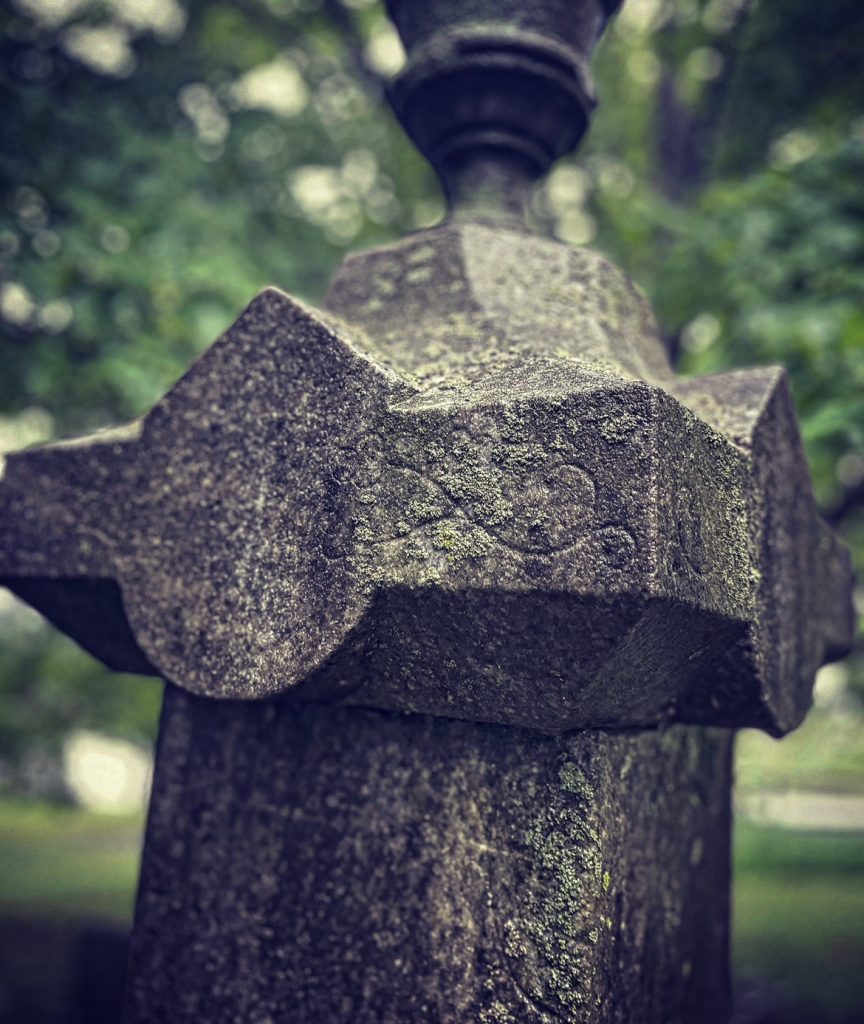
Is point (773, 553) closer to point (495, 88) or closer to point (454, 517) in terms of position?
point (454, 517)

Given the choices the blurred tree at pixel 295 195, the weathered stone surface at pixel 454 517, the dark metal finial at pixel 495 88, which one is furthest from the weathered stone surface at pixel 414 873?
the blurred tree at pixel 295 195

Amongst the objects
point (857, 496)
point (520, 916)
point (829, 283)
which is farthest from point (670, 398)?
point (857, 496)

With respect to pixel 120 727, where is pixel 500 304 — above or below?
above

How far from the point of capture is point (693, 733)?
1490 mm

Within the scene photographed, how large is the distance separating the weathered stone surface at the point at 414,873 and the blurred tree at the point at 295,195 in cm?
149

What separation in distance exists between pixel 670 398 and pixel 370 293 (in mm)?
822

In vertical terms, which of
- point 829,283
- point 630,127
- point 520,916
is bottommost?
point 520,916

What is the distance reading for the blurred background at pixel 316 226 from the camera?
2.98 m

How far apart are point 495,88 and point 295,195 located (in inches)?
137

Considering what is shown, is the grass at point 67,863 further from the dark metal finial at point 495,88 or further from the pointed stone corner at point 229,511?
the dark metal finial at point 495,88

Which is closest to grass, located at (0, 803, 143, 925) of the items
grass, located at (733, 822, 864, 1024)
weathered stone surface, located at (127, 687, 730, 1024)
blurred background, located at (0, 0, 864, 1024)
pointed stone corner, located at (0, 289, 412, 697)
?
blurred background, located at (0, 0, 864, 1024)

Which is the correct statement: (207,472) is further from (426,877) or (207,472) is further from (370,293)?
(426,877)

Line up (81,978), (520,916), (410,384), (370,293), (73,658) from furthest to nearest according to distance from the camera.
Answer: (73,658)
(81,978)
(370,293)
(410,384)
(520,916)

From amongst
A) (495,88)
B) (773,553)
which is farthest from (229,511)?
(495,88)
